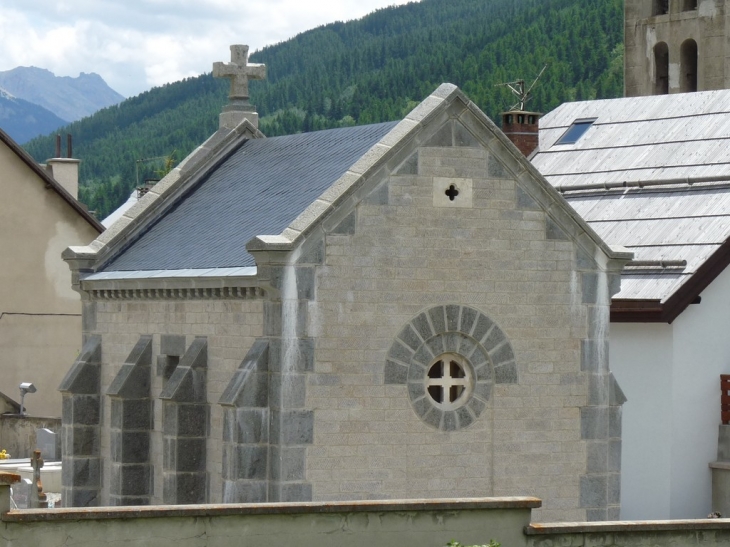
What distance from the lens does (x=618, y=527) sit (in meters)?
19.4

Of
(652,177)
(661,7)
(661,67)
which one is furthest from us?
(661,7)

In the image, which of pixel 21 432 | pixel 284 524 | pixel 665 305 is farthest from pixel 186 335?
pixel 21 432

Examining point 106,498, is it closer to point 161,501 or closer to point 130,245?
point 161,501

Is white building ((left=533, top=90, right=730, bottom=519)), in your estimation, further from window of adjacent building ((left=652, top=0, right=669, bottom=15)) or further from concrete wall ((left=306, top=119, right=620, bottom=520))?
window of adjacent building ((left=652, top=0, right=669, bottom=15))

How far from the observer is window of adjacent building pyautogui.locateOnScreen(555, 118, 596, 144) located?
38.5 m

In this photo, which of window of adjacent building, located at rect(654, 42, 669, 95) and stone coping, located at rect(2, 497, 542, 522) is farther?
window of adjacent building, located at rect(654, 42, 669, 95)

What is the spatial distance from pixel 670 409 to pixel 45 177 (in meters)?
23.1

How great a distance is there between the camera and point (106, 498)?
27453 mm

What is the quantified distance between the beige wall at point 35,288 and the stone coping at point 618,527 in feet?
100

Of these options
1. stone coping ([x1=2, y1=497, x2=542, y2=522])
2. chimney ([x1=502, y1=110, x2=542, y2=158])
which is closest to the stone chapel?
stone coping ([x1=2, y1=497, x2=542, y2=522])

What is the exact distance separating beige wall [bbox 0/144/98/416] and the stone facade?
17.3 m

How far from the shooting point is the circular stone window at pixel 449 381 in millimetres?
23938

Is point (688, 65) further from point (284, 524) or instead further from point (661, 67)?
point (284, 524)

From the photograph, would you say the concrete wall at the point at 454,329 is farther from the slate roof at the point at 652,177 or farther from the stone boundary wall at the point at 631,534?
the slate roof at the point at 652,177
